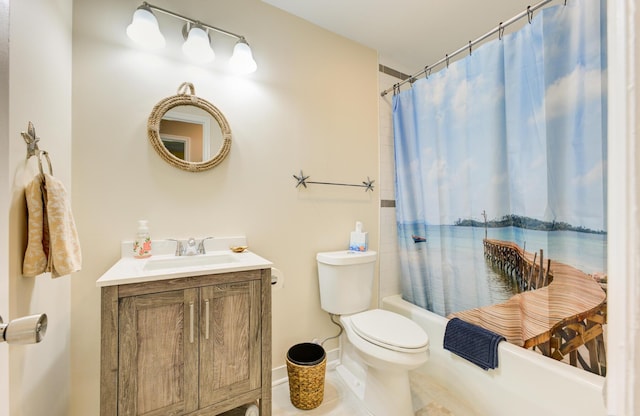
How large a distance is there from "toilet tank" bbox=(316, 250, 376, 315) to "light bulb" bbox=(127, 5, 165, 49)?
4.88ft

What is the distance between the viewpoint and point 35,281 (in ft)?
2.99

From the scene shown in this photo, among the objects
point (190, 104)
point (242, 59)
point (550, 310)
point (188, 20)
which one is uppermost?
point (188, 20)

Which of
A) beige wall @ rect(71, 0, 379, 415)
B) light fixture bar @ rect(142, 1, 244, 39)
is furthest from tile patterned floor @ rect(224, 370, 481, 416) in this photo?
light fixture bar @ rect(142, 1, 244, 39)

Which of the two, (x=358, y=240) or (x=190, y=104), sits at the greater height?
(x=190, y=104)

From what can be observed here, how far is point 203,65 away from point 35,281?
125 centimetres

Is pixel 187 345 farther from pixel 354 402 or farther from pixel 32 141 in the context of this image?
pixel 354 402

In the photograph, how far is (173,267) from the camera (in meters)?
1.29

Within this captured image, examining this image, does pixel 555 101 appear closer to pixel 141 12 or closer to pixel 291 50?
pixel 291 50

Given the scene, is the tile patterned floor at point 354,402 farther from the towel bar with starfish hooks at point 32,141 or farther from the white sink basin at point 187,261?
the towel bar with starfish hooks at point 32,141

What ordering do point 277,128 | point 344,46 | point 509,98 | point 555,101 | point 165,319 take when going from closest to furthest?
point 165,319, point 555,101, point 509,98, point 277,128, point 344,46

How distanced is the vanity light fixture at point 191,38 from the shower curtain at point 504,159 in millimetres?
1208

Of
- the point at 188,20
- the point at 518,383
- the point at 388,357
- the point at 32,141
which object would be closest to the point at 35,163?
the point at 32,141

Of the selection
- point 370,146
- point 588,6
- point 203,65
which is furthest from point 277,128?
point 588,6

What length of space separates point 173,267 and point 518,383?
5.89 ft
